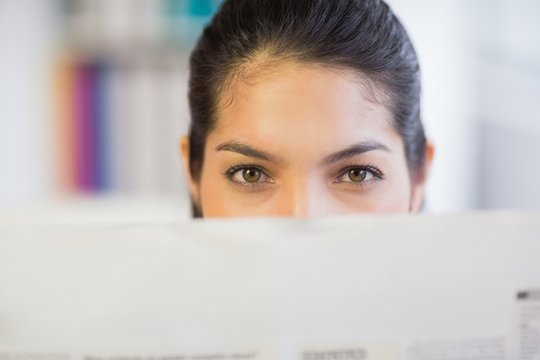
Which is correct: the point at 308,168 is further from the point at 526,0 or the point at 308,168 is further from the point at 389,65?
the point at 526,0

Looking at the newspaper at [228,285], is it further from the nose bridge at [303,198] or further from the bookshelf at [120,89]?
the bookshelf at [120,89]

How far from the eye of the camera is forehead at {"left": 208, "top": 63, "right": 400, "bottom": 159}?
25.8 inches

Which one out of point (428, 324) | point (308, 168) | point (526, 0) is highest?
point (526, 0)

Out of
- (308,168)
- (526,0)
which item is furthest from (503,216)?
(526,0)

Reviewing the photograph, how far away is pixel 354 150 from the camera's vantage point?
0.68m

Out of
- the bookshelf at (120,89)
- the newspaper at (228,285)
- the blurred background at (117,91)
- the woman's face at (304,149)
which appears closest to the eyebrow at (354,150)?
the woman's face at (304,149)

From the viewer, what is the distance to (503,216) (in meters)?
0.47

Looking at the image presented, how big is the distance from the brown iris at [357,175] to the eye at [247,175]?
11cm

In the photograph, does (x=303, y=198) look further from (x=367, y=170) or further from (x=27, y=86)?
(x=27, y=86)

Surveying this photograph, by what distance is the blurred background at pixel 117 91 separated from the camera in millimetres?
1579

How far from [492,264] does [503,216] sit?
4 cm

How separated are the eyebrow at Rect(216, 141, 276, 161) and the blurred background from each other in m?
0.92

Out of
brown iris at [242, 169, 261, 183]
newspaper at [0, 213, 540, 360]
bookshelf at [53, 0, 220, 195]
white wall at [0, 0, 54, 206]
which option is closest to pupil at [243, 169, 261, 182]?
brown iris at [242, 169, 261, 183]

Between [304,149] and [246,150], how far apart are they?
0.08 meters
